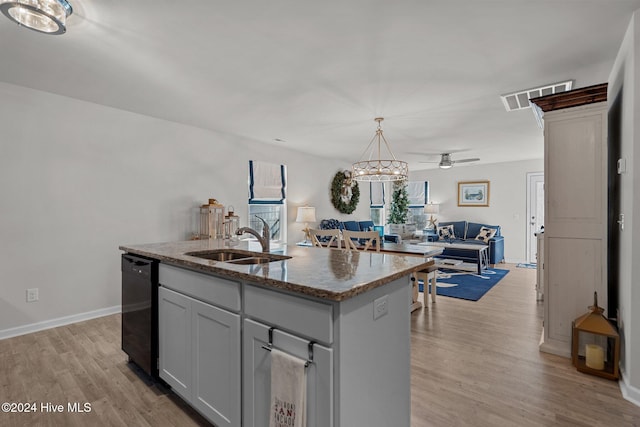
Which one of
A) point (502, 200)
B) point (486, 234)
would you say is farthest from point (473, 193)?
point (486, 234)

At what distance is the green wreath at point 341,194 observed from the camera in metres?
7.12

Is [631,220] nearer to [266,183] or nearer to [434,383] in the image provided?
[434,383]

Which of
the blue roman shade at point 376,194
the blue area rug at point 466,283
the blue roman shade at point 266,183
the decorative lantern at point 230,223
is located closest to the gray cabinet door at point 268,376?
the decorative lantern at point 230,223

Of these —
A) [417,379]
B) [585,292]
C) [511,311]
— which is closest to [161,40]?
[417,379]

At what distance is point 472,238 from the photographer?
750 centimetres

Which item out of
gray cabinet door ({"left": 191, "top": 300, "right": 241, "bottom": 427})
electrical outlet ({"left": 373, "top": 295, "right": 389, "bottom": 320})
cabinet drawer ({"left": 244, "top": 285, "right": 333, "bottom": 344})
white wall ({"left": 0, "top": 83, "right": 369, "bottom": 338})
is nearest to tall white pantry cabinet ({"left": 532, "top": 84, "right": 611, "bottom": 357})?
electrical outlet ({"left": 373, "top": 295, "right": 389, "bottom": 320})

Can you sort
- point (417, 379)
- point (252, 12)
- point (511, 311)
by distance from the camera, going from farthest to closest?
point (511, 311)
point (417, 379)
point (252, 12)

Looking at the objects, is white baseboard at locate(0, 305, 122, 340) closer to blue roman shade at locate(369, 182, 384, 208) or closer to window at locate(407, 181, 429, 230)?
blue roman shade at locate(369, 182, 384, 208)

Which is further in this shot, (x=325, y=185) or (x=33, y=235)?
(x=325, y=185)

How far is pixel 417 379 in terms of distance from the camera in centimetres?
221

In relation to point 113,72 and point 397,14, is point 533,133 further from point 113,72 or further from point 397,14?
point 113,72

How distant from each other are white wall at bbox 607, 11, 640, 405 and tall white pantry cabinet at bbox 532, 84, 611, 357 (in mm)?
208

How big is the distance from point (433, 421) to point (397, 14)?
8.02 feet

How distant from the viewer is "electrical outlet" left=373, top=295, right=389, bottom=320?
1.33m
